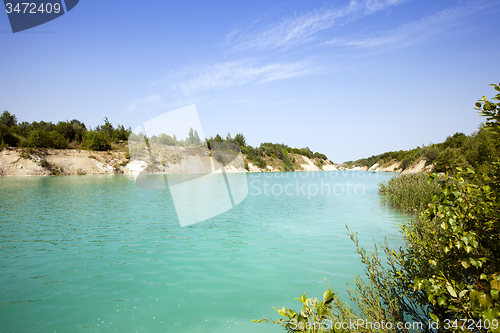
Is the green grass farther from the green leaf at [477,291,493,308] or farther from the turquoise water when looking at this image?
the green leaf at [477,291,493,308]

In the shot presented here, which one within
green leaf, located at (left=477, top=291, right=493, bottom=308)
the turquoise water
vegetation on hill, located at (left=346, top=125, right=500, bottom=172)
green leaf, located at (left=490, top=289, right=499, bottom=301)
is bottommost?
the turquoise water

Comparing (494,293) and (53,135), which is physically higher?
(53,135)

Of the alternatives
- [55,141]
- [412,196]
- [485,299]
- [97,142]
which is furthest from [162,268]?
[97,142]

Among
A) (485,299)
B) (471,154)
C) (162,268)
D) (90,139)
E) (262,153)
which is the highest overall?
(90,139)

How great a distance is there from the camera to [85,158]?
216 feet

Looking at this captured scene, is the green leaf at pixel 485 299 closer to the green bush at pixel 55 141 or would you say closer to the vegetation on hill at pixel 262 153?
the green bush at pixel 55 141

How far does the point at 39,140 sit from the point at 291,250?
76063mm

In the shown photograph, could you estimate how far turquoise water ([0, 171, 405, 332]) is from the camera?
4855mm

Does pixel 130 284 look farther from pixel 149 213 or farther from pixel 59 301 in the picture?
pixel 149 213

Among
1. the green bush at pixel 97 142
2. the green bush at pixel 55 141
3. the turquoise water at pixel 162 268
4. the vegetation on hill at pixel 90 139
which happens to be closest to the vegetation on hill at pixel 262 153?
the vegetation on hill at pixel 90 139

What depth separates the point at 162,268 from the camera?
712cm

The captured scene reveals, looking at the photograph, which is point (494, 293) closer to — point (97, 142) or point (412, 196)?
point (412, 196)

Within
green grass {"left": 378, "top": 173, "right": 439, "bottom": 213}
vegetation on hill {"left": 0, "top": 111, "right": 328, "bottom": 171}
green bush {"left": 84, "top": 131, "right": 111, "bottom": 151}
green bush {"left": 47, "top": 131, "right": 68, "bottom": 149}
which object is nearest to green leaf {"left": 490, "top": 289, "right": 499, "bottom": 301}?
green grass {"left": 378, "top": 173, "right": 439, "bottom": 213}

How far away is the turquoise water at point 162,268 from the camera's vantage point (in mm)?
4855
